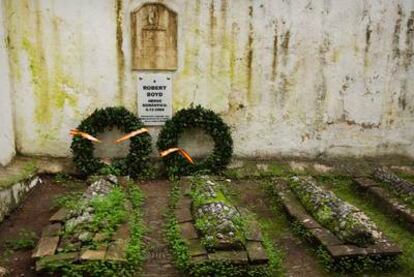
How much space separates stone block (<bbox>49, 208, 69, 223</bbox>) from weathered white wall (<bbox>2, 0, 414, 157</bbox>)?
1982 mm

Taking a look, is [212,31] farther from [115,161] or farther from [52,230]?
[52,230]

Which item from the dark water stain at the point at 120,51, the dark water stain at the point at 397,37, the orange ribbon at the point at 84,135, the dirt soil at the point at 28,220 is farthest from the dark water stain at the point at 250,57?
the dirt soil at the point at 28,220

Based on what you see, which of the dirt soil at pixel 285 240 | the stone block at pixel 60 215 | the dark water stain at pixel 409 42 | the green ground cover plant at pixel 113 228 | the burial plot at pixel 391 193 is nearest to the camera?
the green ground cover plant at pixel 113 228

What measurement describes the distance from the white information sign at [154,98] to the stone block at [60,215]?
2.29 meters

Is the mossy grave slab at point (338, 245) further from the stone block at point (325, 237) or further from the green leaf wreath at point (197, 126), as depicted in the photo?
Result: the green leaf wreath at point (197, 126)

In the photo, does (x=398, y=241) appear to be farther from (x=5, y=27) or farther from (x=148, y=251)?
(x=5, y=27)

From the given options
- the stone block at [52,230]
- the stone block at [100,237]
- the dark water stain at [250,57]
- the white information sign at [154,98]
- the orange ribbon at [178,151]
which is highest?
the dark water stain at [250,57]

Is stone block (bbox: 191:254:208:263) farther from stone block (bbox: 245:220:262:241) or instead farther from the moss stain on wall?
the moss stain on wall

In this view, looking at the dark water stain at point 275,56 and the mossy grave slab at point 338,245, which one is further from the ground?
the dark water stain at point 275,56

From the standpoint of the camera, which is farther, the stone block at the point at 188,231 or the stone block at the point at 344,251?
the stone block at the point at 188,231

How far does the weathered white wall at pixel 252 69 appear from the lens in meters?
7.30

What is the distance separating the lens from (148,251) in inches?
206

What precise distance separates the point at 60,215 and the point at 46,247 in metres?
0.80

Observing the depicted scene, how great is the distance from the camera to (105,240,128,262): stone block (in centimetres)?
477
